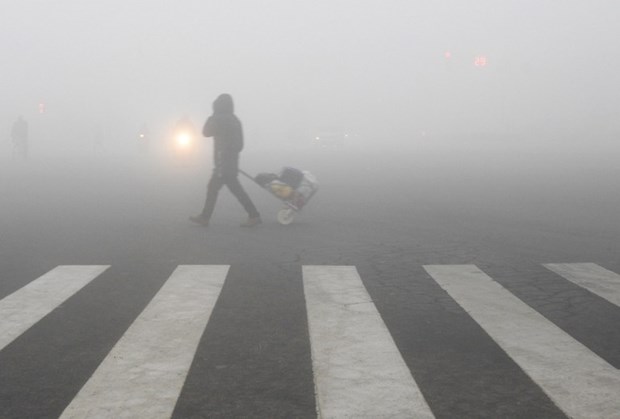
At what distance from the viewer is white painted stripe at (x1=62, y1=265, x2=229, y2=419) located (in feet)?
13.6

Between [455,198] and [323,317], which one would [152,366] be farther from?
[455,198]

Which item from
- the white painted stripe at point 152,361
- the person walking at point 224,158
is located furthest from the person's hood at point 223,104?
the white painted stripe at point 152,361

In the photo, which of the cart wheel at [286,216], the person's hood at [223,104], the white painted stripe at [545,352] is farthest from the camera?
the cart wheel at [286,216]

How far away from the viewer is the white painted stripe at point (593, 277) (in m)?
7.18

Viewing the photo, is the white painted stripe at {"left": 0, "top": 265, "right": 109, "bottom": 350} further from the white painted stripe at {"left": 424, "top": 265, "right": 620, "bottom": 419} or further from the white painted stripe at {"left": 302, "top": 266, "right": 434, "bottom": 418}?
the white painted stripe at {"left": 424, "top": 265, "right": 620, "bottom": 419}

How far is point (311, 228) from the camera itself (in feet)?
39.8

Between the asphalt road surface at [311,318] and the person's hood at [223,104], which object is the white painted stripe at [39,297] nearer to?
the asphalt road surface at [311,318]

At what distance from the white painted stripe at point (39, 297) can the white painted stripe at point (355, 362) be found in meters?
1.97

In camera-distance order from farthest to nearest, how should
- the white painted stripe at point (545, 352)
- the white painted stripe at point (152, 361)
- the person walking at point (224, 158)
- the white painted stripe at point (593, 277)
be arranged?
the person walking at point (224, 158) → the white painted stripe at point (593, 277) → the white painted stripe at point (545, 352) → the white painted stripe at point (152, 361)

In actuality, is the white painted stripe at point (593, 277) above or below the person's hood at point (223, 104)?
below

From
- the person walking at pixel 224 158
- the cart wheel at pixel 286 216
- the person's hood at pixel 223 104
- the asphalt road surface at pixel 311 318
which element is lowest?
the cart wheel at pixel 286 216

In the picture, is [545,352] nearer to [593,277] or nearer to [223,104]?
[593,277]

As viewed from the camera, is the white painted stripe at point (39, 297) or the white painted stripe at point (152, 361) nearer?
the white painted stripe at point (152, 361)

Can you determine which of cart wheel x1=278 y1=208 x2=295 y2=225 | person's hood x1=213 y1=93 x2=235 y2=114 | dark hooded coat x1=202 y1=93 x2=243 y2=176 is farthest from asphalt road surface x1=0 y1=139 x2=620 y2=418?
person's hood x1=213 y1=93 x2=235 y2=114
